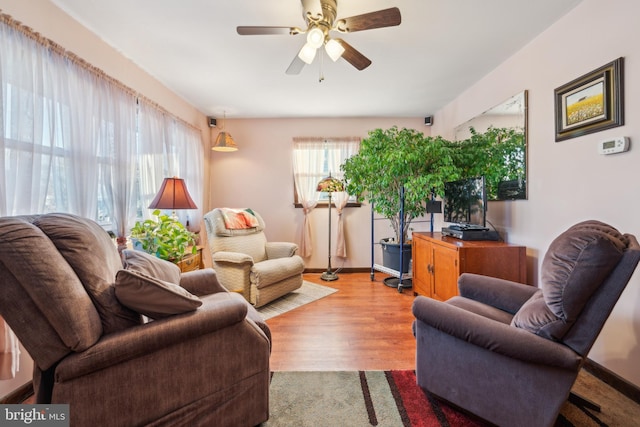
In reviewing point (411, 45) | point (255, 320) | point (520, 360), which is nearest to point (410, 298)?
point (520, 360)

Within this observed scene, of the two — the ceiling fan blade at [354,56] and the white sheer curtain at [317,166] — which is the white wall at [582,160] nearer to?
the ceiling fan blade at [354,56]

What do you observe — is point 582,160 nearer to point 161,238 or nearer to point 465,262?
point 465,262

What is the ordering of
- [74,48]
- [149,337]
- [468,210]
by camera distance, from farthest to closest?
1. [468,210]
2. [74,48]
3. [149,337]

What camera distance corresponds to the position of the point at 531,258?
2.30m

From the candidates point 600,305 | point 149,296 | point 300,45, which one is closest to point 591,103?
point 600,305

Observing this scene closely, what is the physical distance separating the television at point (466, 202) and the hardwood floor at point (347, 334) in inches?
40.9

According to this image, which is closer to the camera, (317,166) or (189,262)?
(189,262)

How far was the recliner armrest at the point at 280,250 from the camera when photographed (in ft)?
11.0

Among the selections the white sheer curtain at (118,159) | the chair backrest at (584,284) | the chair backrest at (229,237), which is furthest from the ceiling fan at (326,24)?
the chair backrest at (229,237)

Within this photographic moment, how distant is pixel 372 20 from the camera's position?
1621 millimetres

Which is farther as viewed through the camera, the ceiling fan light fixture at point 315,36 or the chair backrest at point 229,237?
the chair backrest at point 229,237

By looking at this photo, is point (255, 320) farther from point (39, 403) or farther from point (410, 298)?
point (410, 298)

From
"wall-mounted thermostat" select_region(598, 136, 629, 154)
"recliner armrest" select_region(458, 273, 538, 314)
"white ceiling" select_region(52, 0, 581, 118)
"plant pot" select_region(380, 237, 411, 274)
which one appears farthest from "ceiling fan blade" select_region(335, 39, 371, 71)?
"plant pot" select_region(380, 237, 411, 274)

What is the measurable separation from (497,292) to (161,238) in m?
2.41
